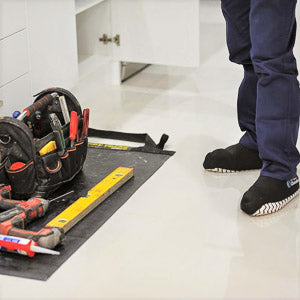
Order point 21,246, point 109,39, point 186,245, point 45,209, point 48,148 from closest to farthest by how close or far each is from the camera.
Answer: point 21,246, point 186,245, point 45,209, point 48,148, point 109,39

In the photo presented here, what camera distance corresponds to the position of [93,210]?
93.5 inches

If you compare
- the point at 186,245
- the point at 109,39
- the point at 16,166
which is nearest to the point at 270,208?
the point at 186,245

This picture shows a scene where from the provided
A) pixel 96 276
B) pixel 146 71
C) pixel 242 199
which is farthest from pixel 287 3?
pixel 146 71

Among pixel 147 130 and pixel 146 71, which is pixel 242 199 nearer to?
pixel 147 130

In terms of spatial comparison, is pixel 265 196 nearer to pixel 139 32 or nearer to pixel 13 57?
pixel 13 57

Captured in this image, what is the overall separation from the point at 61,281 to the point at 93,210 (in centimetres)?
42

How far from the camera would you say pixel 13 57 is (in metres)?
2.82

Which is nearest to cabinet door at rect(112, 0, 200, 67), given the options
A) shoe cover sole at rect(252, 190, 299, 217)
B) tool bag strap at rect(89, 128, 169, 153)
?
tool bag strap at rect(89, 128, 169, 153)

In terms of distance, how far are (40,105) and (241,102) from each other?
685 millimetres

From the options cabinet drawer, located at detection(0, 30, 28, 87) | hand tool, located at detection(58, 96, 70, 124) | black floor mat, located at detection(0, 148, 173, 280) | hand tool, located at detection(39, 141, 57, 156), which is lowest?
black floor mat, located at detection(0, 148, 173, 280)

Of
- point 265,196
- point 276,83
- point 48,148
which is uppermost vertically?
point 276,83

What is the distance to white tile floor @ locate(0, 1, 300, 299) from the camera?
196 cm

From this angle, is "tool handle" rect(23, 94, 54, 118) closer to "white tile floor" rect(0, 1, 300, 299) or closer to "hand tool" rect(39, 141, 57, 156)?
"hand tool" rect(39, 141, 57, 156)

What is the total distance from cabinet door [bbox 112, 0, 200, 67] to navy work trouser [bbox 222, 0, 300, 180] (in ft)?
3.13
